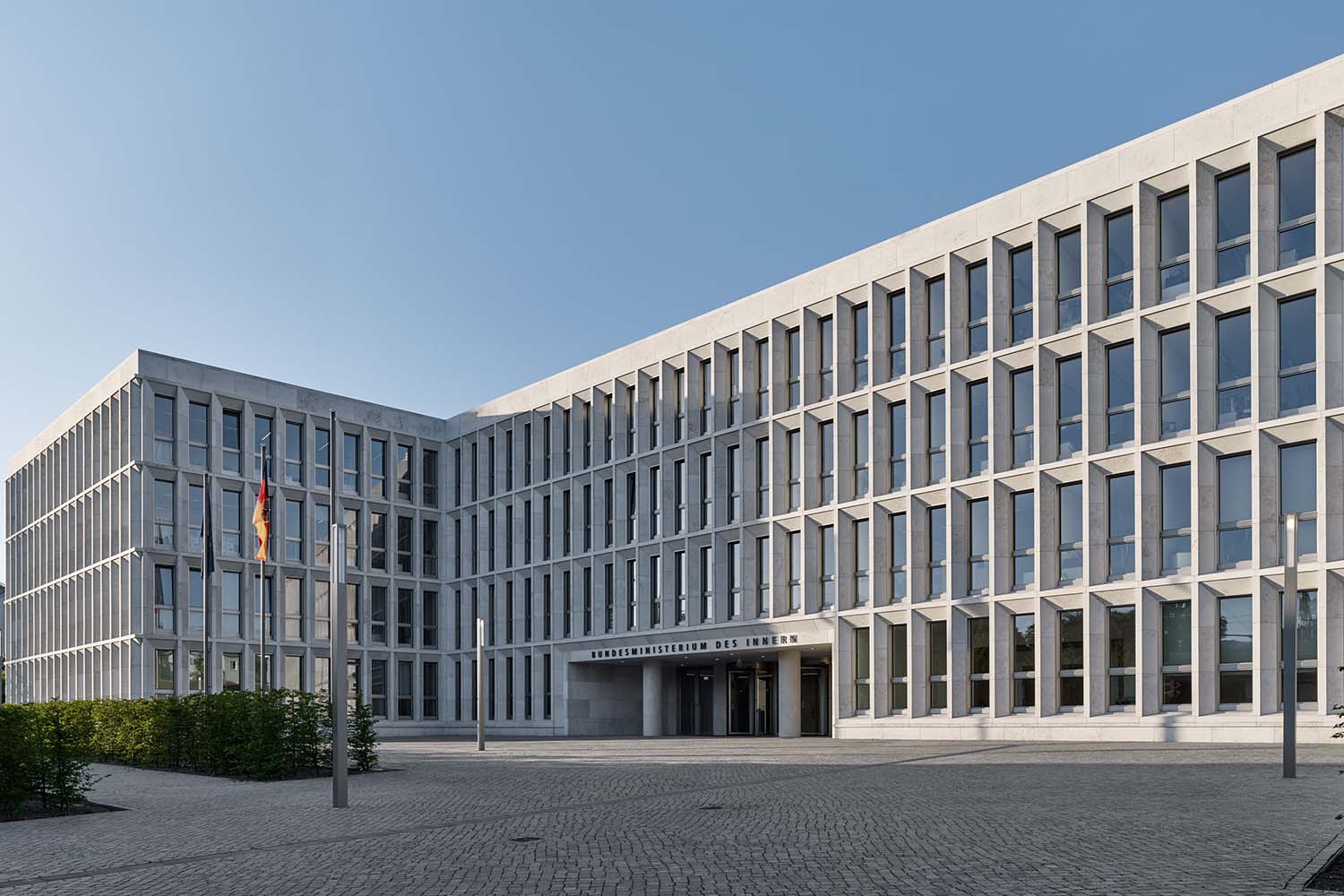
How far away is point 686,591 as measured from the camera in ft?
149

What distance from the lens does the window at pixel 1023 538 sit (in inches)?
1375

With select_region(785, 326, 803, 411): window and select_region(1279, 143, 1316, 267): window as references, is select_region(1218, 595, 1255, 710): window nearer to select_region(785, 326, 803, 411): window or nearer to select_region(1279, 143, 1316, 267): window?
select_region(1279, 143, 1316, 267): window

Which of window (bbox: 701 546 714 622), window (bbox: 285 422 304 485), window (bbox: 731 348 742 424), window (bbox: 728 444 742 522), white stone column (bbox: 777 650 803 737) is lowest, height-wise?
white stone column (bbox: 777 650 803 737)

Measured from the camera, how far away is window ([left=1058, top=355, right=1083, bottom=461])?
34219 millimetres

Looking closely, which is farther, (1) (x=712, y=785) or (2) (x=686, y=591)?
(2) (x=686, y=591)

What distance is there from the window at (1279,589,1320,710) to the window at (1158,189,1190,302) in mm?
7740

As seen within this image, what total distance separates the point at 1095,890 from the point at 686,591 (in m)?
35.6

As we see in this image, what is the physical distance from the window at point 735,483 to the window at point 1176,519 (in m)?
14.9

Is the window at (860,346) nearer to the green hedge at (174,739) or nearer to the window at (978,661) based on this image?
the window at (978,661)

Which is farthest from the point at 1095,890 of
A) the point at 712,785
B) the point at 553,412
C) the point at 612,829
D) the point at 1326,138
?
the point at 553,412

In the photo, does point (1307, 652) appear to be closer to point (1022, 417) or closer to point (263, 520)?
point (1022, 417)

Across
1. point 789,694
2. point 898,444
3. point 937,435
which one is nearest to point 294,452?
point 789,694

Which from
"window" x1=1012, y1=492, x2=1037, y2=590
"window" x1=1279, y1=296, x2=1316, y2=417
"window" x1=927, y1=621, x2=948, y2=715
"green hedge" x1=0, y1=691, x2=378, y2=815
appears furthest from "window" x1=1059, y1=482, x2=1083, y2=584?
"green hedge" x1=0, y1=691, x2=378, y2=815

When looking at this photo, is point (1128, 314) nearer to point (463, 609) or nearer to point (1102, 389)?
point (1102, 389)
